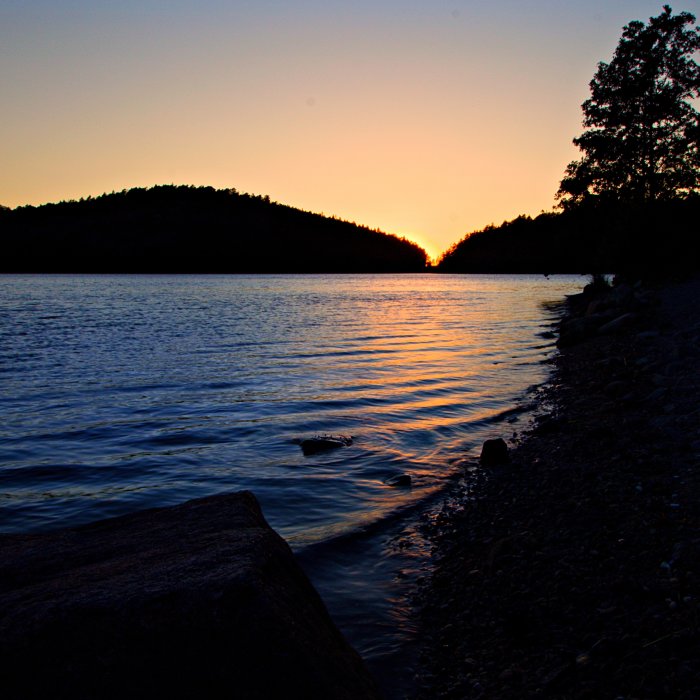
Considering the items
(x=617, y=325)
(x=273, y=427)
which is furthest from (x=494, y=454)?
(x=617, y=325)

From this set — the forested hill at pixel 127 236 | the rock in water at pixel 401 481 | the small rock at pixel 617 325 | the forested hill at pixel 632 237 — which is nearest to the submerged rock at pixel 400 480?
the rock in water at pixel 401 481

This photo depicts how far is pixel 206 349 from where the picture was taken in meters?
25.2

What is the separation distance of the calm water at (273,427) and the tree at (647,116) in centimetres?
2057

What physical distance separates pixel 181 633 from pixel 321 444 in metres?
7.99

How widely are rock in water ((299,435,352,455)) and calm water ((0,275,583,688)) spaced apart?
0.23 m

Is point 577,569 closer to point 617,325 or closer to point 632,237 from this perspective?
point 617,325

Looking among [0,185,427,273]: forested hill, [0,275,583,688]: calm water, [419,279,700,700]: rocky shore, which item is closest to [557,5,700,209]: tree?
[0,275,583,688]: calm water

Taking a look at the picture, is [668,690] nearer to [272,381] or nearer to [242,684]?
[242,684]

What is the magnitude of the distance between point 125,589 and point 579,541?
4196 mm

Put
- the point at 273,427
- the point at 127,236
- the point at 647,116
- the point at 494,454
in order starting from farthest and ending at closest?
the point at 127,236 → the point at 647,116 → the point at 273,427 → the point at 494,454

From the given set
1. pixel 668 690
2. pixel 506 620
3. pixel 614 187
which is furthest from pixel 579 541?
pixel 614 187

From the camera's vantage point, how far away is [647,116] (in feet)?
129

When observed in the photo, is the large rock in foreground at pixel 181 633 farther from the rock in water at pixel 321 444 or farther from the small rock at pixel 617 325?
the small rock at pixel 617 325

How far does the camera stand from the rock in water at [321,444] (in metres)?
10.5
